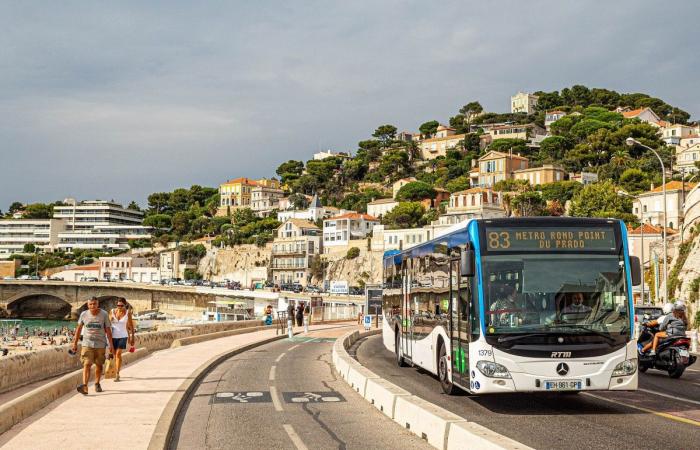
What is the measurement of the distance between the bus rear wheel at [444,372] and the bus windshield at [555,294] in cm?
255

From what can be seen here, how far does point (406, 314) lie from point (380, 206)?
465 feet

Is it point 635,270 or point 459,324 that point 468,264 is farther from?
point 635,270

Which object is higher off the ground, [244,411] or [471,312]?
[471,312]

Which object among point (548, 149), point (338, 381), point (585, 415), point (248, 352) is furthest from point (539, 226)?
point (548, 149)

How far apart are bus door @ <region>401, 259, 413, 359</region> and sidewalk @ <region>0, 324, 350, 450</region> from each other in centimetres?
564

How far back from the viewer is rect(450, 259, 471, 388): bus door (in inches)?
506

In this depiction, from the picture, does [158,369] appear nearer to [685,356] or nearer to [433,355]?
[433,355]

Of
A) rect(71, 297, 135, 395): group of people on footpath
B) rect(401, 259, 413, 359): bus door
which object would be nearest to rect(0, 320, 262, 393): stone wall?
rect(71, 297, 135, 395): group of people on footpath

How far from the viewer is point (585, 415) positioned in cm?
1236

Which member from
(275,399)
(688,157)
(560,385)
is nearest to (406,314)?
(275,399)

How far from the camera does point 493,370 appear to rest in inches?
472

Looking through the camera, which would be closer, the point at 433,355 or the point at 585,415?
the point at 585,415

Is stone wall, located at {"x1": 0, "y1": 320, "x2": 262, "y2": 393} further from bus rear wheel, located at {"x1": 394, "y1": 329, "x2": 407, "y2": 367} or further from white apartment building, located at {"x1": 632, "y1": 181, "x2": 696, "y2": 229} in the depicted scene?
white apartment building, located at {"x1": 632, "y1": 181, "x2": 696, "y2": 229}

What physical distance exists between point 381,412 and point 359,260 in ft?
389
